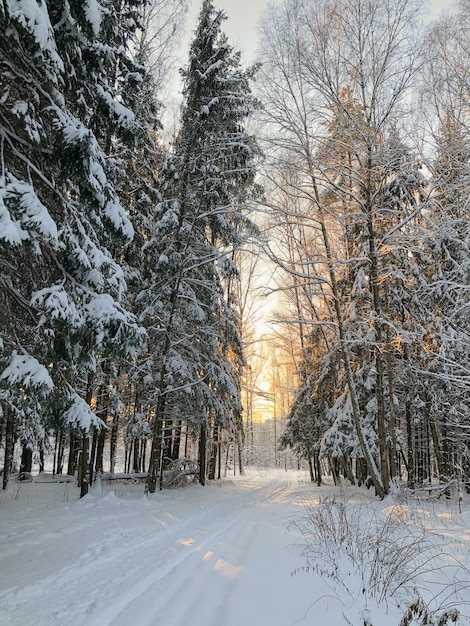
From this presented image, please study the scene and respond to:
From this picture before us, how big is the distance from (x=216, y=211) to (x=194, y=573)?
865 centimetres

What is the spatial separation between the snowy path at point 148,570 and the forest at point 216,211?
5.79 feet

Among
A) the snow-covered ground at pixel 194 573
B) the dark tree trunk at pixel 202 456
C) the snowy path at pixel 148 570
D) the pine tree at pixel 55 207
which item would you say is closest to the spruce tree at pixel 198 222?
the dark tree trunk at pixel 202 456

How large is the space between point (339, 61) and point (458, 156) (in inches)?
210

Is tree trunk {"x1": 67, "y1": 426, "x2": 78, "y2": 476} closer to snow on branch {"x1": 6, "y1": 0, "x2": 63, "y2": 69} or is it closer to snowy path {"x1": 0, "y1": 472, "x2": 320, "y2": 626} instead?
snowy path {"x1": 0, "y1": 472, "x2": 320, "y2": 626}

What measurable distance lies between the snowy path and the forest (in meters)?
1.77

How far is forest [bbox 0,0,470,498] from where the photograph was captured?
16.2ft

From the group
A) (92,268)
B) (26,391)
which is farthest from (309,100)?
(26,391)

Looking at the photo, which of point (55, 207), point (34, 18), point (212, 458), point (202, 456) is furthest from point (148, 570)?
point (212, 458)

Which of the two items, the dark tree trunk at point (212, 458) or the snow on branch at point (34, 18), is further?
the dark tree trunk at point (212, 458)

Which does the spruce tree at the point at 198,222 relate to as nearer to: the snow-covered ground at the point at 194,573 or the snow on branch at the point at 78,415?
the snow-covered ground at the point at 194,573

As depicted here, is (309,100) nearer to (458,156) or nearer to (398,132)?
(398,132)

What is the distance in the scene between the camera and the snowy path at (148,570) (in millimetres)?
3291

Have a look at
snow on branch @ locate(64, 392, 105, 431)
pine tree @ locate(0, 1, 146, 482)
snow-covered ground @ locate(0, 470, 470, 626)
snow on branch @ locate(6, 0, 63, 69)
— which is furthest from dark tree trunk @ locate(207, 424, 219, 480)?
snow on branch @ locate(6, 0, 63, 69)

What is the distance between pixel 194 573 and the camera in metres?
4.31
